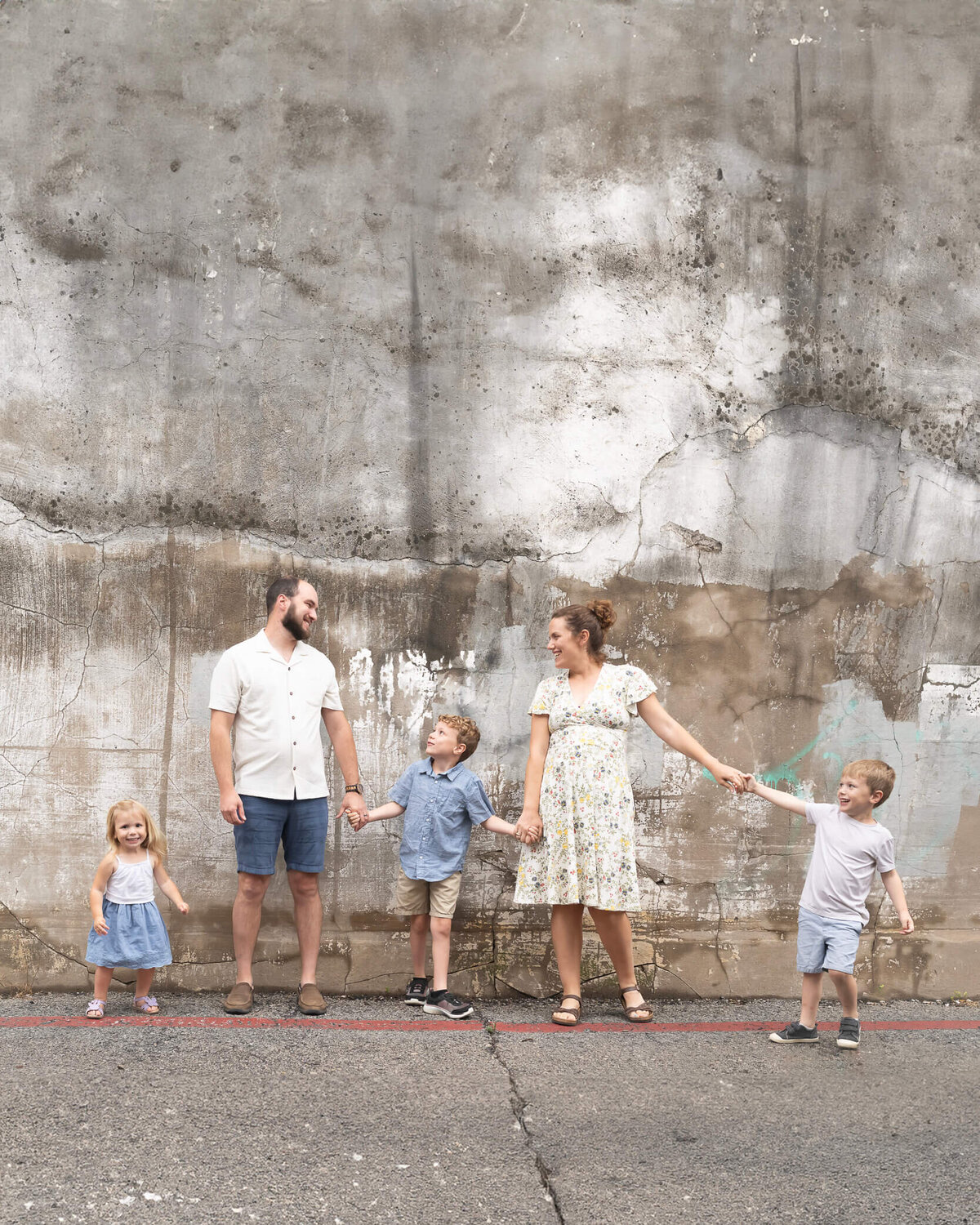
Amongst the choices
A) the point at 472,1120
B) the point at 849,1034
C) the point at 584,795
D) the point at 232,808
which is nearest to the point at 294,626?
the point at 232,808

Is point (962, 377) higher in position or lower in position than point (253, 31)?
lower

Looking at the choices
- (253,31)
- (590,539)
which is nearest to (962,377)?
(590,539)

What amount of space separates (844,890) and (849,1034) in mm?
611

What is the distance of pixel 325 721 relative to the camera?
4.82 m

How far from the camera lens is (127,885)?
4535 mm

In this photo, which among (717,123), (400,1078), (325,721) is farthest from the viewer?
(717,123)

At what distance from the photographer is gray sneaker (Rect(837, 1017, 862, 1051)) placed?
4.48m

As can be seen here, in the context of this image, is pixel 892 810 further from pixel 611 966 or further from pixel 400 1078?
pixel 400 1078

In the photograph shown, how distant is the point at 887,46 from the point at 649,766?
11.9ft

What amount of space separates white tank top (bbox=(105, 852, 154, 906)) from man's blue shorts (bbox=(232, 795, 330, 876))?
40 cm

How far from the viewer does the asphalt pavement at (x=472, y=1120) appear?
3.18m

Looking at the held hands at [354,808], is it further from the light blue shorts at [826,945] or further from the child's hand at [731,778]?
the light blue shorts at [826,945]

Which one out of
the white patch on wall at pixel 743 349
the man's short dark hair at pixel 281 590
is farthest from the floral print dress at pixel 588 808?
the white patch on wall at pixel 743 349

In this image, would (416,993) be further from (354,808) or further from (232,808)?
(232,808)
